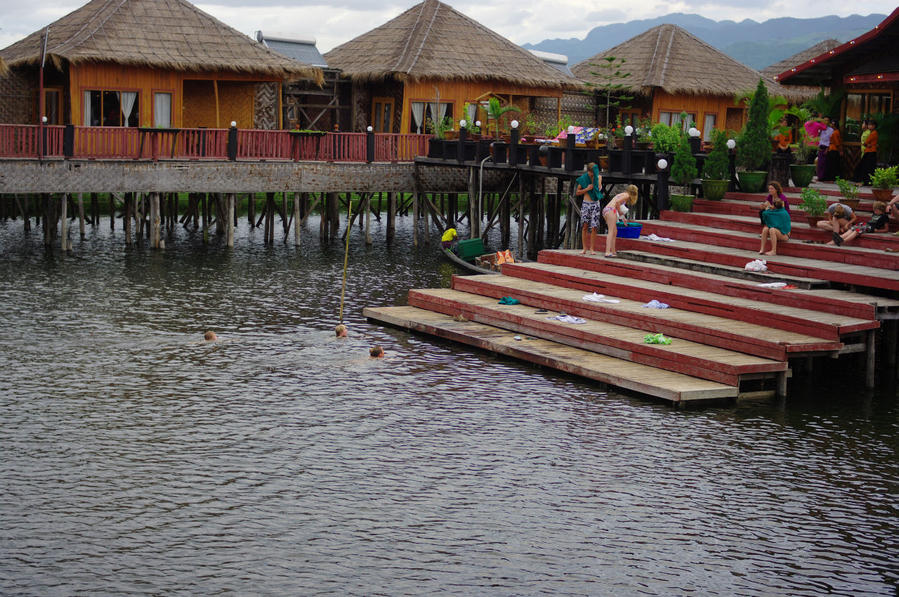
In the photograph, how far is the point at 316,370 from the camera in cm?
1770

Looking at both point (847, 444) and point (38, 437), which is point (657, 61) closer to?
point (847, 444)

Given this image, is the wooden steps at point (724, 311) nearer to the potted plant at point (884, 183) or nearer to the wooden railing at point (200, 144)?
the potted plant at point (884, 183)

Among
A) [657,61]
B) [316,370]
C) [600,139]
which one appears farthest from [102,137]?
[657,61]

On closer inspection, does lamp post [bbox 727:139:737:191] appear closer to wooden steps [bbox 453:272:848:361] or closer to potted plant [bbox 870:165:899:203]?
potted plant [bbox 870:165:899:203]

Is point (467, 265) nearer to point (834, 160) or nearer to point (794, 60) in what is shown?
point (834, 160)

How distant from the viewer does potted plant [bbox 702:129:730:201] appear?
24828 mm

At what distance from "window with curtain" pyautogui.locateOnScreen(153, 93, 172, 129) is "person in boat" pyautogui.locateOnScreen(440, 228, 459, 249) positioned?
8725 mm

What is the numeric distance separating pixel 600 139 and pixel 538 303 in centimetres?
1281

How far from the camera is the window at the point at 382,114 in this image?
127ft

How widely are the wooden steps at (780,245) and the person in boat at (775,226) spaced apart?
244 millimetres

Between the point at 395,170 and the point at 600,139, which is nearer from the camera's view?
the point at 600,139

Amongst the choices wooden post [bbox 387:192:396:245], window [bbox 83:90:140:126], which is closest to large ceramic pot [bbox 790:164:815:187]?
wooden post [bbox 387:192:396:245]

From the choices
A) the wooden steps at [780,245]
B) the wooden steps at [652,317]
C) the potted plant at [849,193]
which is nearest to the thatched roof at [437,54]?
the wooden steps at [780,245]

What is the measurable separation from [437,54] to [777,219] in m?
18.9
